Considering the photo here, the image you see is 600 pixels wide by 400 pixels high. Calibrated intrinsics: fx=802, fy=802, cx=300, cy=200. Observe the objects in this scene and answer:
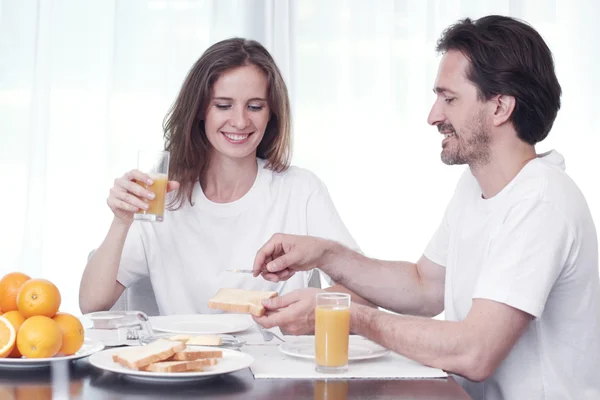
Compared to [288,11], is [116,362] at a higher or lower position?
lower

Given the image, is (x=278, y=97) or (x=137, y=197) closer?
(x=137, y=197)

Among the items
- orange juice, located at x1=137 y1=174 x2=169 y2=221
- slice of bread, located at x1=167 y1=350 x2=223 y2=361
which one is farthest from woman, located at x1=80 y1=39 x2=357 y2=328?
slice of bread, located at x1=167 y1=350 x2=223 y2=361

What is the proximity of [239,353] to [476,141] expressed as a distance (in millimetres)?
795

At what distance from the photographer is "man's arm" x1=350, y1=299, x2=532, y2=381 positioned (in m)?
1.60

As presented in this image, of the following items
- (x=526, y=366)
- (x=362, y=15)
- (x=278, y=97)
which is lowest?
(x=526, y=366)

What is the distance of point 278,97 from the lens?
2.52 meters

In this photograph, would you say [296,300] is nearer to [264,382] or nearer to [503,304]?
[264,382]

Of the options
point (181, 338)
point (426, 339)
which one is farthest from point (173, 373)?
point (426, 339)

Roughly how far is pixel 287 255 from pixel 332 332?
1.74 feet

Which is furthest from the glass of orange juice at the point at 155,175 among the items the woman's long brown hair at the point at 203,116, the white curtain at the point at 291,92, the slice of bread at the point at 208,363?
the white curtain at the point at 291,92

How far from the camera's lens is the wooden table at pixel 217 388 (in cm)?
135

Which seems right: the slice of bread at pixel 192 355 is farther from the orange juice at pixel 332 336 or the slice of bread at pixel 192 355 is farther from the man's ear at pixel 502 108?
the man's ear at pixel 502 108

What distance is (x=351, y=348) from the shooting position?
1.69 meters

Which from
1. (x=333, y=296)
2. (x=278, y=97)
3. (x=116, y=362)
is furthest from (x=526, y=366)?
(x=278, y=97)
